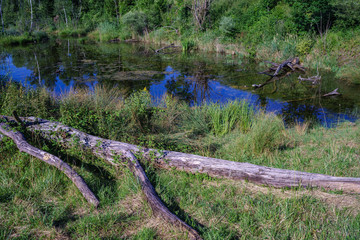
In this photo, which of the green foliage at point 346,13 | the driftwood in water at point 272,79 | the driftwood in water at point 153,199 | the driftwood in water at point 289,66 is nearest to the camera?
the driftwood in water at point 153,199

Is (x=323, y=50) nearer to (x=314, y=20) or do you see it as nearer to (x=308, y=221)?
(x=314, y=20)

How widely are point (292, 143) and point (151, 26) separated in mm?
23204

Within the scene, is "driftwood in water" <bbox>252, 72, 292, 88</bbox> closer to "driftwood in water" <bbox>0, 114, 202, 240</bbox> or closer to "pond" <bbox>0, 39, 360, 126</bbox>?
"pond" <bbox>0, 39, 360, 126</bbox>

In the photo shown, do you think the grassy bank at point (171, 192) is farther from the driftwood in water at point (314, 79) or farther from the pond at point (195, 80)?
the driftwood in water at point (314, 79)

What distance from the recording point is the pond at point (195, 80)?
318 inches

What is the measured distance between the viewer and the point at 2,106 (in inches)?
189

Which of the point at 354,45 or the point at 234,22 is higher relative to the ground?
the point at 234,22

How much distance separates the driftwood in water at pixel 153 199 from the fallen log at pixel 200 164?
26 centimetres

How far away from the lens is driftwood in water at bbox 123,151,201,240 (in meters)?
2.43

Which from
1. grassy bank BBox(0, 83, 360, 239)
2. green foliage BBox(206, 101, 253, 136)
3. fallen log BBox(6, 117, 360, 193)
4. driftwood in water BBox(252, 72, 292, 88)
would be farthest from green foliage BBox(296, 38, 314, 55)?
fallen log BBox(6, 117, 360, 193)

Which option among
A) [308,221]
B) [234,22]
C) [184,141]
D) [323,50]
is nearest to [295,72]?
[323,50]

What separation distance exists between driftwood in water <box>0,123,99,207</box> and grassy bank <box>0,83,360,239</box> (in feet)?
0.43

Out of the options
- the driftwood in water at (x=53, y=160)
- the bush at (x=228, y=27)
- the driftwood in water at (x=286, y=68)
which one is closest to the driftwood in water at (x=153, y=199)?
the driftwood in water at (x=53, y=160)

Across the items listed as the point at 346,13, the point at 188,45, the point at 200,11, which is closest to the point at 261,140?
the point at 346,13
